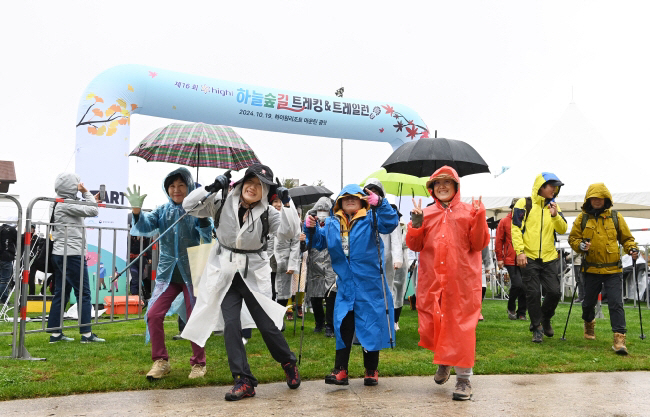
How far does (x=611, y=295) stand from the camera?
688 centimetres

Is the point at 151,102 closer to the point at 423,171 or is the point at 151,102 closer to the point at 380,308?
the point at 423,171

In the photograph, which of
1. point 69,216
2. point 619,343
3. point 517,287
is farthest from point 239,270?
point 517,287

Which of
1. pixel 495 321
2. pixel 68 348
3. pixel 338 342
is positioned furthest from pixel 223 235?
pixel 495 321

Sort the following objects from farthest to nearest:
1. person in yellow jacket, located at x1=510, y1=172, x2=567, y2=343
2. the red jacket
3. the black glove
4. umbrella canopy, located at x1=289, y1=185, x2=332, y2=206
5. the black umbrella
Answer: umbrella canopy, located at x1=289, y1=185, x2=332, y2=206 → the red jacket → the black umbrella → person in yellow jacket, located at x1=510, y1=172, x2=567, y2=343 → the black glove

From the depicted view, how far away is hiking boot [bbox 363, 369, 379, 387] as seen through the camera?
491 cm

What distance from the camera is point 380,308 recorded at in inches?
196

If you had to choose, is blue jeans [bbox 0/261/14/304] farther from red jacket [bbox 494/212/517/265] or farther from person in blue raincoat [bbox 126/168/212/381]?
red jacket [bbox 494/212/517/265]

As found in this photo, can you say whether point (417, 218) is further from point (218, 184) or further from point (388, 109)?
point (388, 109)

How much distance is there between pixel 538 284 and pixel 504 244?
247cm

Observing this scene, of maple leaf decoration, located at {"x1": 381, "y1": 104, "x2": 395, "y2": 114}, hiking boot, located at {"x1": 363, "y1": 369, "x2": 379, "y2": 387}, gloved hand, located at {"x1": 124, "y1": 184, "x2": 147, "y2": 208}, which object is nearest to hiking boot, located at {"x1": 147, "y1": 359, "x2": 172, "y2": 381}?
gloved hand, located at {"x1": 124, "y1": 184, "x2": 147, "y2": 208}

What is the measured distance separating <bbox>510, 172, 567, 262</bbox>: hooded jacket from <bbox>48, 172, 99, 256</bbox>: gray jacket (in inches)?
191

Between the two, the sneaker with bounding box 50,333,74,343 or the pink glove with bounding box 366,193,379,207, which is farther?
the sneaker with bounding box 50,333,74,343

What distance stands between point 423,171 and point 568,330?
301 centimetres

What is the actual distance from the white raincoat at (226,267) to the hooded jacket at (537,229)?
3646mm
